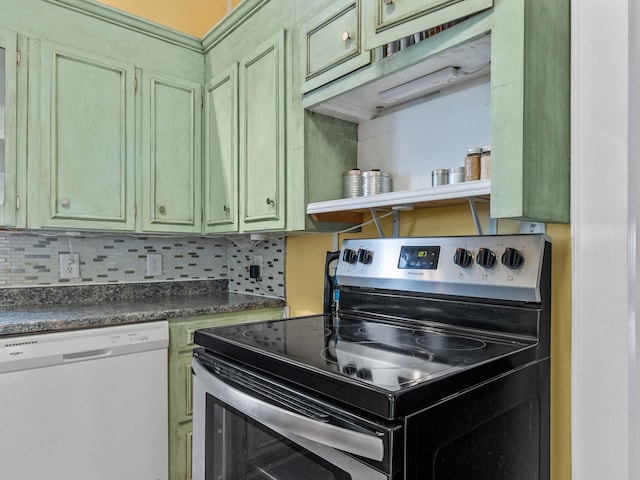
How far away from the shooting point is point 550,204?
107cm

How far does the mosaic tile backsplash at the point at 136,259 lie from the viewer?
206 cm

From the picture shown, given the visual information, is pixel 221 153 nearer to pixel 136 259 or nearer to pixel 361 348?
pixel 136 259

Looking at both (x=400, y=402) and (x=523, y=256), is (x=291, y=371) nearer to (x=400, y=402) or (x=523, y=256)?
(x=400, y=402)

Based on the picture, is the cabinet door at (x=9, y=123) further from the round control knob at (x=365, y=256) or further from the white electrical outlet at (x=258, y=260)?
the round control knob at (x=365, y=256)

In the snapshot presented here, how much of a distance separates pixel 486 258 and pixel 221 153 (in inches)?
57.4

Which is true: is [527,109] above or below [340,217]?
above

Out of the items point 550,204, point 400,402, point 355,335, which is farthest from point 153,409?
point 550,204

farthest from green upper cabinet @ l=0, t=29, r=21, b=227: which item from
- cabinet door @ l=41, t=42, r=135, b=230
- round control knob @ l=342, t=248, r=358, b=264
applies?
round control knob @ l=342, t=248, r=358, b=264

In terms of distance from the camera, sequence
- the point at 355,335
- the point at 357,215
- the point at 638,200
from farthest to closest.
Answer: the point at 357,215 → the point at 355,335 → the point at 638,200

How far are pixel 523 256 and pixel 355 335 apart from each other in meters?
0.51

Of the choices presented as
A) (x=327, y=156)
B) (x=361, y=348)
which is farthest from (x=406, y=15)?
(x=361, y=348)

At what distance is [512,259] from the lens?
1.13 meters

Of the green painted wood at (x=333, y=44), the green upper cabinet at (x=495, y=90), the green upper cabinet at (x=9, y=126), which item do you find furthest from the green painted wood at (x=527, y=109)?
the green upper cabinet at (x=9, y=126)

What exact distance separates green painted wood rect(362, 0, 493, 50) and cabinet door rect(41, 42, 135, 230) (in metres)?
1.31
